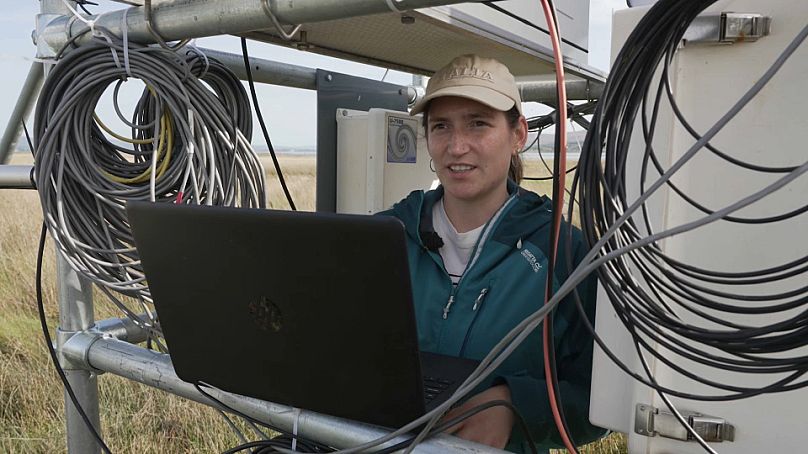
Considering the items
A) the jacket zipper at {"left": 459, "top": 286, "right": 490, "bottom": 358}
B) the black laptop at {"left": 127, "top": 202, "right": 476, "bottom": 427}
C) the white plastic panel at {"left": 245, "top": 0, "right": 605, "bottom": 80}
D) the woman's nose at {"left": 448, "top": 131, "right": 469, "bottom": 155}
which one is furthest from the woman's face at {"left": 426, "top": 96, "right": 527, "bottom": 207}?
the black laptop at {"left": 127, "top": 202, "right": 476, "bottom": 427}

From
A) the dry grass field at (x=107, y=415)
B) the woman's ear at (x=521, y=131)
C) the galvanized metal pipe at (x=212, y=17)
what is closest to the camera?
the galvanized metal pipe at (x=212, y=17)

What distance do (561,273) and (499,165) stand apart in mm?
327

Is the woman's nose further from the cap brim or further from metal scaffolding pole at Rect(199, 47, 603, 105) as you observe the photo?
metal scaffolding pole at Rect(199, 47, 603, 105)

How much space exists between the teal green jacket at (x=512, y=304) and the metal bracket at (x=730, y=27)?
616 millimetres

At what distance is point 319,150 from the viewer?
1.93 metres

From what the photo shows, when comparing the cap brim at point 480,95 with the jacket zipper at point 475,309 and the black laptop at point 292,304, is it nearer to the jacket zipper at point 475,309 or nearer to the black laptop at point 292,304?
the jacket zipper at point 475,309

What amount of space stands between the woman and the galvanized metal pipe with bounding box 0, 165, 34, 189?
83 centimetres

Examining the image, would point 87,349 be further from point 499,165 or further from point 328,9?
point 499,165

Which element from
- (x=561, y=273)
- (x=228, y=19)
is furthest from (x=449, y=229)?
(x=228, y=19)

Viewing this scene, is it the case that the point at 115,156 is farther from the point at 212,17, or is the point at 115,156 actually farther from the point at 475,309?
the point at 475,309

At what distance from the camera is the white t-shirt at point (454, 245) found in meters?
1.49

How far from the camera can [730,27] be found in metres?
0.68

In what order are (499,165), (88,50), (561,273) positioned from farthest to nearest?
(499,165) < (561,273) < (88,50)

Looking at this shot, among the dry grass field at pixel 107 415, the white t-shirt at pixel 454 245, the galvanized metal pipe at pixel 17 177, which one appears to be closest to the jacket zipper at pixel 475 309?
the white t-shirt at pixel 454 245
